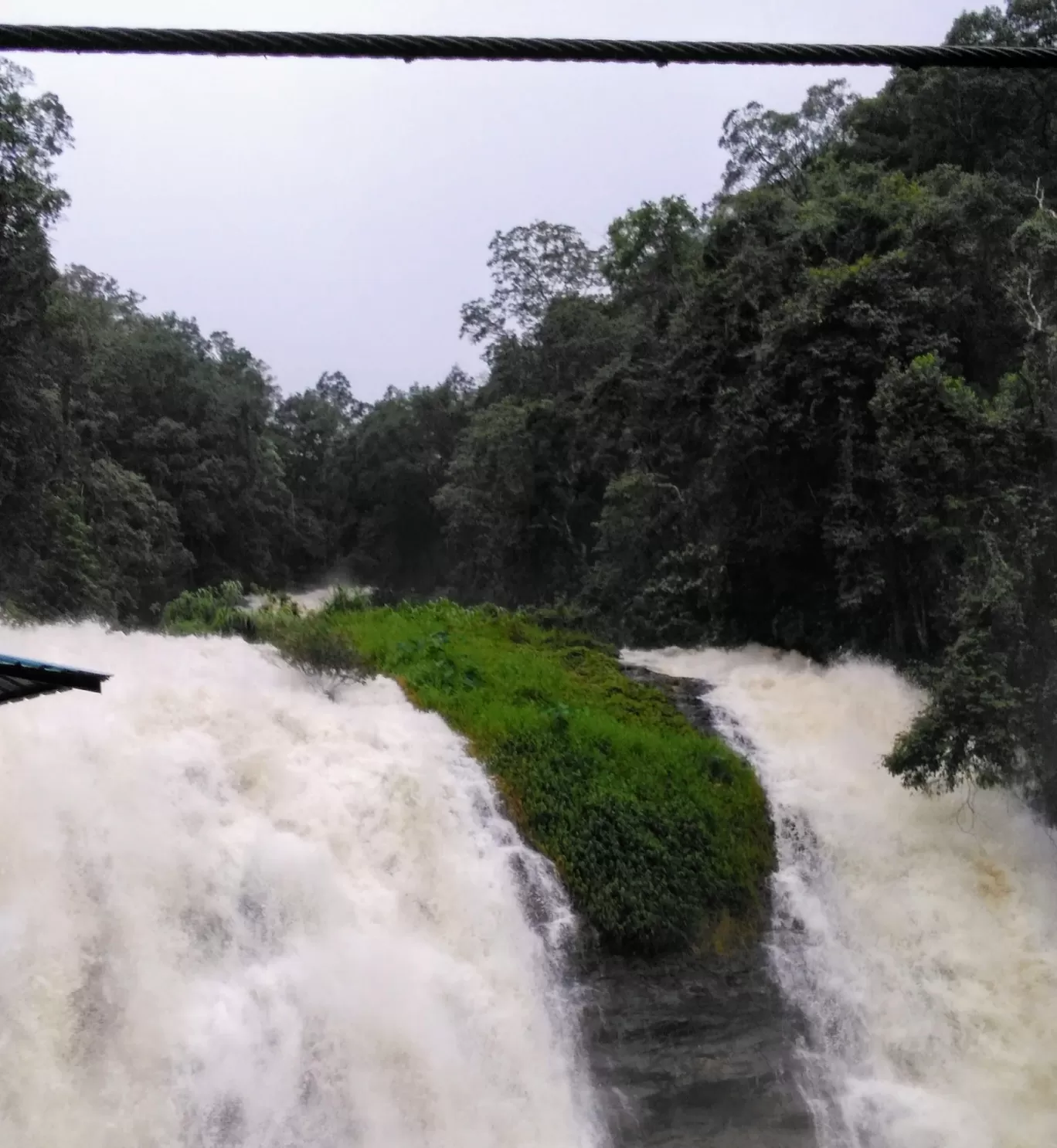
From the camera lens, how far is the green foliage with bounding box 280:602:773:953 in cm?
957

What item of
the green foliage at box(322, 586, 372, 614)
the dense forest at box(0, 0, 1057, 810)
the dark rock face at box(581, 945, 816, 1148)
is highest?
the dense forest at box(0, 0, 1057, 810)

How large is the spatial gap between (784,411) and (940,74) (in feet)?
32.3

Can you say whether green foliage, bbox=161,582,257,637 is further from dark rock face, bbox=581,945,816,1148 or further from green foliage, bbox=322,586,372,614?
dark rock face, bbox=581,945,816,1148

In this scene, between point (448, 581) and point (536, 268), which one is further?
point (448, 581)

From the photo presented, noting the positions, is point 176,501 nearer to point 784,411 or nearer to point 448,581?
point 448,581

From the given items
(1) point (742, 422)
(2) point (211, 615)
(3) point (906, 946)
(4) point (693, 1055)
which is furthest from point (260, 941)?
(1) point (742, 422)

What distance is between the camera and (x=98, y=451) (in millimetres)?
21141

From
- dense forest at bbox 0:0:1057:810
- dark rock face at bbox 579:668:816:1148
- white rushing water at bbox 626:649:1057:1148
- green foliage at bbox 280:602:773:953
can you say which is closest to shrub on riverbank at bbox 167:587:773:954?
green foliage at bbox 280:602:773:953

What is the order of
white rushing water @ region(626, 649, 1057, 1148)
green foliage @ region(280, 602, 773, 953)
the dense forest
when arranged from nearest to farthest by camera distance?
white rushing water @ region(626, 649, 1057, 1148) < green foliage @ region(280, 602, 773, 953) < the dense forest

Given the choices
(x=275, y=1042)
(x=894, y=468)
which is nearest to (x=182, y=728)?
(x=275, y=1042)

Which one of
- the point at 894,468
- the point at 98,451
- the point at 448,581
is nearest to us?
the point at 894,468

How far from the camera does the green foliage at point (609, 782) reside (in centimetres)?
957

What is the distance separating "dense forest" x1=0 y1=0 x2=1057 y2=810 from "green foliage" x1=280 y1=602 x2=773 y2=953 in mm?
1873

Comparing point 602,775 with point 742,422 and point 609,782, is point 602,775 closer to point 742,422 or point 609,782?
point 609,782
